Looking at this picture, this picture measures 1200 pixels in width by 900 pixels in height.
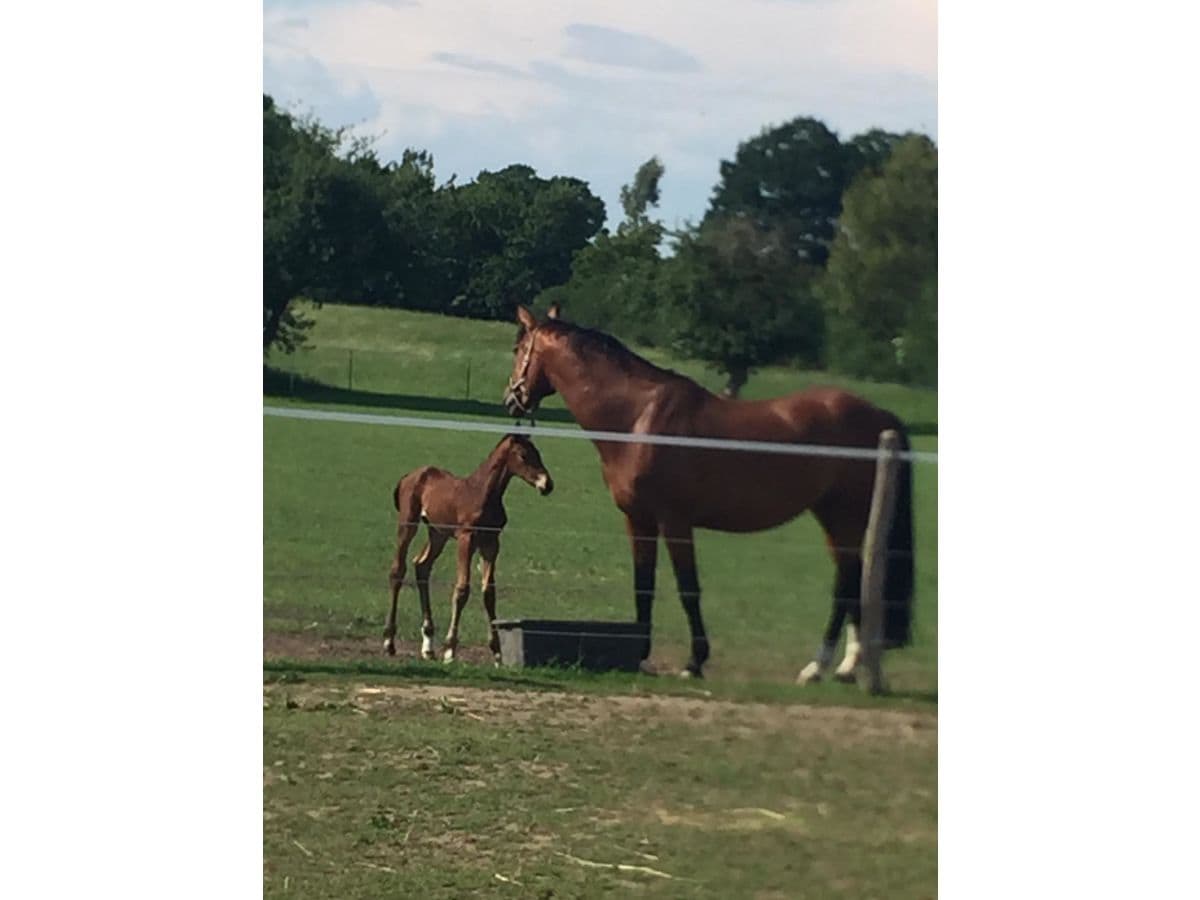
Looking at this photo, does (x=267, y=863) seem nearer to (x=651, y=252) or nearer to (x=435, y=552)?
(x=435, y=552)

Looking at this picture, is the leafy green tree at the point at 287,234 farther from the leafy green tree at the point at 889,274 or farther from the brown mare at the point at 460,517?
the leafy green tree at the point at 889,274

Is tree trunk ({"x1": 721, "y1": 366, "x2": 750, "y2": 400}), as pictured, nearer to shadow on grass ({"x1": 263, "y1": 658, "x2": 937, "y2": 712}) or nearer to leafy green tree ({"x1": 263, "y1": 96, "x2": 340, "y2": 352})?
shadow on grass ({"x1": 263, "y1": 658, "x2": 937, "y2": 712})

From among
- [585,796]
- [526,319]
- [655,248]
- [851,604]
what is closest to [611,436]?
[526,319]

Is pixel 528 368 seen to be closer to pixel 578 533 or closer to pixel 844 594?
pixel 578 533

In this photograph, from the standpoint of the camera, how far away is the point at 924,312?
4.16 m

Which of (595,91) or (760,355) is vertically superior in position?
(595,91)

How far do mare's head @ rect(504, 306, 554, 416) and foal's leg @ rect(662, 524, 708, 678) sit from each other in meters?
0.45

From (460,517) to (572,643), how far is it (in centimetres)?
40

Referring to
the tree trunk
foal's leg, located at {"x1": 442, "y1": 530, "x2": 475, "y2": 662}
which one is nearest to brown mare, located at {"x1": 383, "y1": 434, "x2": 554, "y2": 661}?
foal's leg, located at {"x1": 442, "y1": 530, "x2": 475, "y2": 662}

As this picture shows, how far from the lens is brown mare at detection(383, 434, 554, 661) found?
452cm

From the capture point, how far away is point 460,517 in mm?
4547
